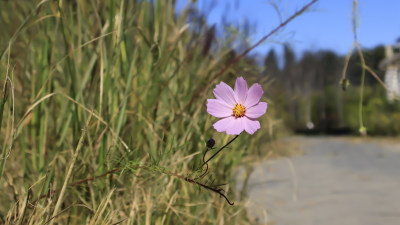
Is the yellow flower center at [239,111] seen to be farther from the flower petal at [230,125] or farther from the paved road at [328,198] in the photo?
the paved road at [328,198]

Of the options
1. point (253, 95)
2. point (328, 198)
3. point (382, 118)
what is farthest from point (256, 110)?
point (382, 118)

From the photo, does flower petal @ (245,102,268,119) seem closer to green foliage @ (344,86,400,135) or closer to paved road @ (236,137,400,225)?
paved road @ (236,137,400,225)

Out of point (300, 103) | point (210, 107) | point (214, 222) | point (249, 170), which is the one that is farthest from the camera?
point (300, 103)

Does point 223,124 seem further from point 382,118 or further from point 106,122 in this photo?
point 382,118

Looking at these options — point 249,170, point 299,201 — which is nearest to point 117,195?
point 249,170

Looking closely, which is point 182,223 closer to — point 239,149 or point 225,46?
point 239,149

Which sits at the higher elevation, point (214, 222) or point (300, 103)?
point (214, 222)

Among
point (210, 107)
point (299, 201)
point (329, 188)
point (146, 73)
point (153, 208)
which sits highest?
point (210, 107)
